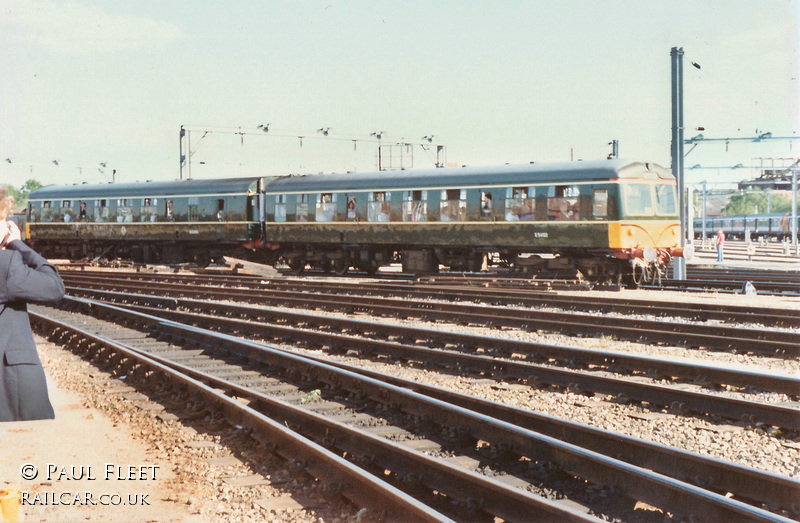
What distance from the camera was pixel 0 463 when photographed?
6340mm

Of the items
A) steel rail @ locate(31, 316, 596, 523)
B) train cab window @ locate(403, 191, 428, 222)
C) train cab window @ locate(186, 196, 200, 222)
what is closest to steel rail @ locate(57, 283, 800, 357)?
steel rail @ locate(31, 316, 596, 523)

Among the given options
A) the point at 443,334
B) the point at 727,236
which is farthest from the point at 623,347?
the point at 727,236

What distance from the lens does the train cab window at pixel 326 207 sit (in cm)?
2770

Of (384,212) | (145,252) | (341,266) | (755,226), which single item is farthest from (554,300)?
(755,226)

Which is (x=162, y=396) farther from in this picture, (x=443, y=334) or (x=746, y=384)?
(x=746, y=384)

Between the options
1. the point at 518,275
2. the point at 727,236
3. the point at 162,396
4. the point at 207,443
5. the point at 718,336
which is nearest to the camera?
the point at 207,443

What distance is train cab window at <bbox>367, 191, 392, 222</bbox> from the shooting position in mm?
26016

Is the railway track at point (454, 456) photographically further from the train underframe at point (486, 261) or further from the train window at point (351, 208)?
the train window at point (351, 208)

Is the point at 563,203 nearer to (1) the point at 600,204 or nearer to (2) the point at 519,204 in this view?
(1) the point at 600,204

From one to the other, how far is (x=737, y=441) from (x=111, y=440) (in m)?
5.12

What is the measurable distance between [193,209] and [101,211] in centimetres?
634

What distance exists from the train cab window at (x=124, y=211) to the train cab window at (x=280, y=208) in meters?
8.86

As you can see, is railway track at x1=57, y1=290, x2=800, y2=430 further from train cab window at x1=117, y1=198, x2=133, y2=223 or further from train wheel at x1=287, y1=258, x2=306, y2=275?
train cab window at x1=117, y1=198, x2=133, y2=223

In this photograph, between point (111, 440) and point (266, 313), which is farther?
point (266, 313)
